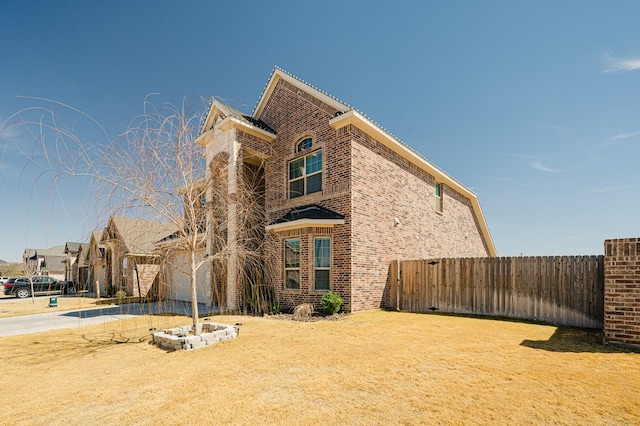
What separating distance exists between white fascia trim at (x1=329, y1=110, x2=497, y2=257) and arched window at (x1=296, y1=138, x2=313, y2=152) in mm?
1583

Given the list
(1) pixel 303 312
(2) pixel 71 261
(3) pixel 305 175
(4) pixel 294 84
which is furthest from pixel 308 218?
(2) pixel 71 261

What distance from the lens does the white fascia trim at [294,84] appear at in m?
12.0

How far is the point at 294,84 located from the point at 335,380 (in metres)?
12.3

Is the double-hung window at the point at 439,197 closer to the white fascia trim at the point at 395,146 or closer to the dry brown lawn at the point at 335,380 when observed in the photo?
the white fascia trim at the point at 395,146

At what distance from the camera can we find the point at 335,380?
4.59m

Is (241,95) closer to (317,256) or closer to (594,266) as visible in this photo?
(317,256)

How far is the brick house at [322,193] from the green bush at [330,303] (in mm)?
365

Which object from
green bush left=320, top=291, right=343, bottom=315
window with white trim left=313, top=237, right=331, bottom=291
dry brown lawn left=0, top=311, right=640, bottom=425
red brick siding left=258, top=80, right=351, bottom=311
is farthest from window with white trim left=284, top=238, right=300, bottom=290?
dry brown lawn left=0, top=311, right=640, bottom=425

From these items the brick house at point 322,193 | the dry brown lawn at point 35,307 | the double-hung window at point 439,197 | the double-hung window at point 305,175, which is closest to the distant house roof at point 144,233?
the brick house at point 322,193

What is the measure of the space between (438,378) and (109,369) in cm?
570

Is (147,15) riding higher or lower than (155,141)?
higher

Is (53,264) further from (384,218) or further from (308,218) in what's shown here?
(384,218)

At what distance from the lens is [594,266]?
335 inches

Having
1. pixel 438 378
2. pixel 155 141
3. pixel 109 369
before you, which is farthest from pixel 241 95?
pixel 438 378
